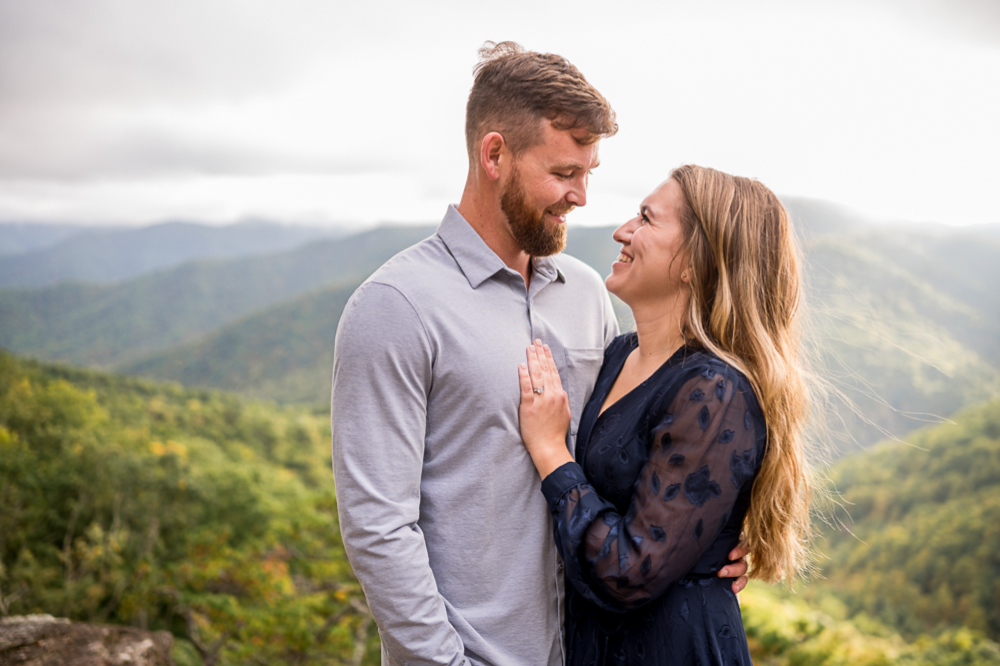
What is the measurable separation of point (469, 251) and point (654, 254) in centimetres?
57

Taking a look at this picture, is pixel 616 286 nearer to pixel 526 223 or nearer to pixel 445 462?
pixel 526 223

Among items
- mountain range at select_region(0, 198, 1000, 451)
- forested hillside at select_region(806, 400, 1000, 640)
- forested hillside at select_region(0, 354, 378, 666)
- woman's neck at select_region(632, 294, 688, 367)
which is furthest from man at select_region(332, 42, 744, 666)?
mountain range at select_region(0, 198, 1000, 451)

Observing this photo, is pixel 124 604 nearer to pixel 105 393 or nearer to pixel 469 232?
pixel 469 232

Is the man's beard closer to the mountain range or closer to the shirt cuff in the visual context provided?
the shirt cuff

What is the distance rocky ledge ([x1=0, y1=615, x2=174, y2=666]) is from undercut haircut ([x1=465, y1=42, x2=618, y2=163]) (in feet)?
7.54

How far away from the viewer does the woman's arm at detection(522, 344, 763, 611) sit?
5.08 ft

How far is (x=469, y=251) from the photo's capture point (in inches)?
75.0

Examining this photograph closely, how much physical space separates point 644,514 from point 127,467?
1772 centimetres

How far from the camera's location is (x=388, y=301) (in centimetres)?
167

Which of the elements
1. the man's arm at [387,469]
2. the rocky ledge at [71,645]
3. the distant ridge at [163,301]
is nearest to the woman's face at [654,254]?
the man's arm at [387,469]

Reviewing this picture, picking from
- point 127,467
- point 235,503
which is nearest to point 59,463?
point 127,467

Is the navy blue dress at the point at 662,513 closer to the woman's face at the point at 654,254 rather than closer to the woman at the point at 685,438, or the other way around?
the woman at the point at 685,438

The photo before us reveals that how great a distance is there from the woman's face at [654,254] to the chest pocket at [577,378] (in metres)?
0.25

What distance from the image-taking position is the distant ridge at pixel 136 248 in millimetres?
102325
